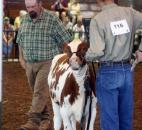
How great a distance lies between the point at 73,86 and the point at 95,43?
94 cm

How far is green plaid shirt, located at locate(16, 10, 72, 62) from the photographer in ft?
25.3

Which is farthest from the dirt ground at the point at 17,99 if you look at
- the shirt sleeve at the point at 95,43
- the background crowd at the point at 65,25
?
the shirt sleeve at the point at 95,43

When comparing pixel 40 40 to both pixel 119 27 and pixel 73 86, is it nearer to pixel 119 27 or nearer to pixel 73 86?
pixel 73 86

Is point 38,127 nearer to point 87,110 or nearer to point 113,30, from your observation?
point 87,110

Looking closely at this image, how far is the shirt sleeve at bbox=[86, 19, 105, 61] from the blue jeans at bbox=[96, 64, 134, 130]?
0.25m

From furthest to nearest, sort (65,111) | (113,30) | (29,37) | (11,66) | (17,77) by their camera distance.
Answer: (11,66) → (17,77) → (29,37) → (65,111) → (113,30)

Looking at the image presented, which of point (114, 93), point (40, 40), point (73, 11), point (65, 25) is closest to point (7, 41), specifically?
point (65, 25)

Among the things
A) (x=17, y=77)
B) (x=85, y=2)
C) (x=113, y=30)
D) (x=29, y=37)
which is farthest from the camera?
(x=85, y=2)

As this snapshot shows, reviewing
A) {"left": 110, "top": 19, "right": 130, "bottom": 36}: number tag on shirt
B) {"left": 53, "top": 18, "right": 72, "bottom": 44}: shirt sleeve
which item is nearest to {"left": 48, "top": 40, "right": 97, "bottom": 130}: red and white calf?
{"left": 110, "top": 19, "right": 130, "bottom": 36}: number tag on shirt

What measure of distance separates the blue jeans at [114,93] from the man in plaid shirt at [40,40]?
189cm

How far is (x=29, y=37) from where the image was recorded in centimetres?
777

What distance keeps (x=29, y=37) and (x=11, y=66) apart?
9.58 meters

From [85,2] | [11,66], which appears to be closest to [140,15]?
[11,66]

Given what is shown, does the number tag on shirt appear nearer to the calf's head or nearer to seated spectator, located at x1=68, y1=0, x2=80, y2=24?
the calf's head
